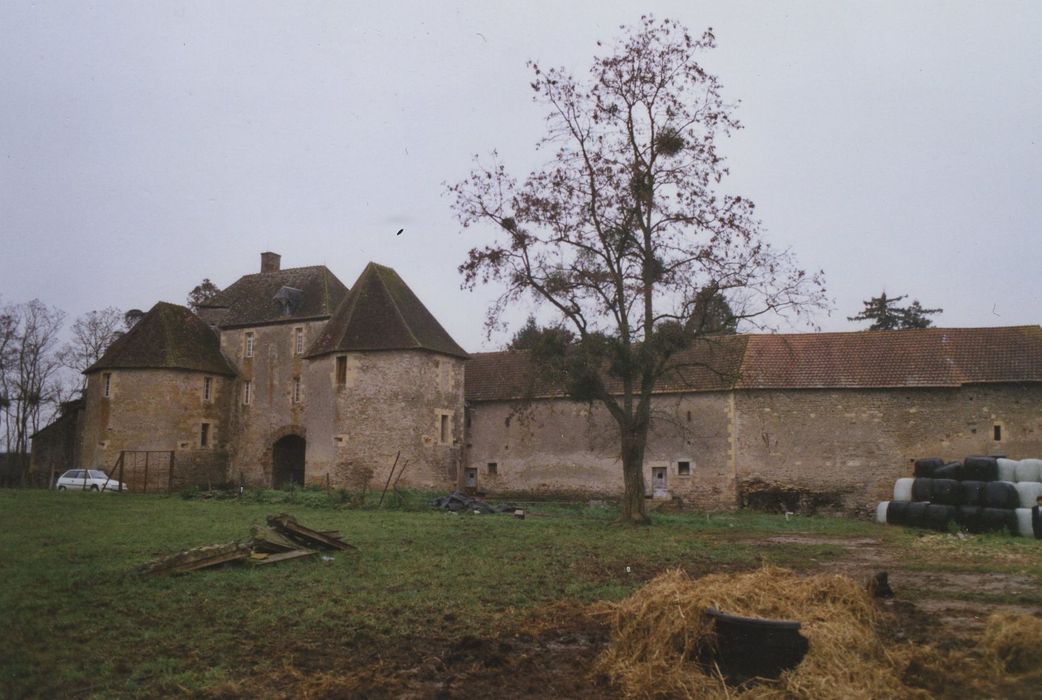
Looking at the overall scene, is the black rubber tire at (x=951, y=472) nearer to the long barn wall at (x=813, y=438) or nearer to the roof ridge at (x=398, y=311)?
the long barn wall at (x=813, y=438)

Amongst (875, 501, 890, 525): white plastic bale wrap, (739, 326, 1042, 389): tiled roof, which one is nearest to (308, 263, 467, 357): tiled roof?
(739, 326, 1042, 389): tiled roof

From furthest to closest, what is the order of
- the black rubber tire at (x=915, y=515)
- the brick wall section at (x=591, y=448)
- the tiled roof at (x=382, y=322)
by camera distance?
the tiled roof at (x=382, y=322)
the brick wall section at (x=591, y=448)
the black rubber tire at (x=915, y=515)

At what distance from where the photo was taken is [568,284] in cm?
2103

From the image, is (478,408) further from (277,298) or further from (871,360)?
(871,360)

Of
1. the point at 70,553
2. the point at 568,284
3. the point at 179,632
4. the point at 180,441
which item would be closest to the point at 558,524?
the point at 568,284

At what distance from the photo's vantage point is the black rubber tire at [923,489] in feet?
64.9

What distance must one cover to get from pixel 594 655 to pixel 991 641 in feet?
10.5

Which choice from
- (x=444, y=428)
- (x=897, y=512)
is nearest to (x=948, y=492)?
(x=897, y=512)

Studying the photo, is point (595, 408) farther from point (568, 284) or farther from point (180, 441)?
point (180, 441)

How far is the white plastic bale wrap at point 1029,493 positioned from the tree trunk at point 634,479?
8.34 m

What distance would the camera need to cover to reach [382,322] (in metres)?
32.1

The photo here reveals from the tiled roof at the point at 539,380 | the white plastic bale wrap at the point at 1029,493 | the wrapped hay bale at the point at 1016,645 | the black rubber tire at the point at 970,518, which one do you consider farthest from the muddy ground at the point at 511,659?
the tiled roof at the point at 539,380

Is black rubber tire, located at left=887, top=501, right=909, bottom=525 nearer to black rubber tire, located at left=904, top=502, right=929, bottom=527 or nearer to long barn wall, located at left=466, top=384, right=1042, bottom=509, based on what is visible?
black rubber tire, located at left=904, top=502, right=929, bottom=527

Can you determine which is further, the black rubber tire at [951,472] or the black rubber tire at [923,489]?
the black rubber tire at [923,489]
